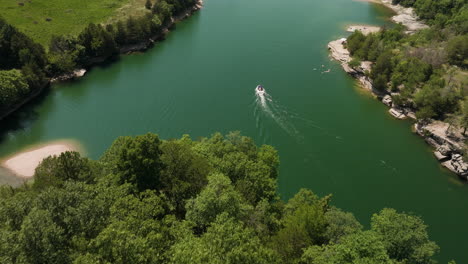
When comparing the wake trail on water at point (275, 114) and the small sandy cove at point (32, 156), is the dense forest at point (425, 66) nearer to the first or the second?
the wake trail on water at point (275, 114)

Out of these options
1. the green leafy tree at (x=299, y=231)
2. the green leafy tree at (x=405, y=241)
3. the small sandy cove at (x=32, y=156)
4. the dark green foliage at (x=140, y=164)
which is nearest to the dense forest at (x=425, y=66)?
the green leafy tree at (x=405, y=241)

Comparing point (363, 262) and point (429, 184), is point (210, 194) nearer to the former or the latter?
point (363, 262)

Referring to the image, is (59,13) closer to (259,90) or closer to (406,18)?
(259,90)

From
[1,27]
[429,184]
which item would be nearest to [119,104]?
[1,27]

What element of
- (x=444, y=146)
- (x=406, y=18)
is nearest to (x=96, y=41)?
(x=444, y=146)

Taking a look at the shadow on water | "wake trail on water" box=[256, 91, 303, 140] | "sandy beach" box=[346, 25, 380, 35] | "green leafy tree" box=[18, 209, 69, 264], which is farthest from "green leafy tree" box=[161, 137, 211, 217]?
"sandy beach" box=[346, 25, 380, 35]

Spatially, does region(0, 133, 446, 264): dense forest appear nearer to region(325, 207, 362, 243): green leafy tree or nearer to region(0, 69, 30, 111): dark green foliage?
region(325, 207, 362, 243): green leafy tree
